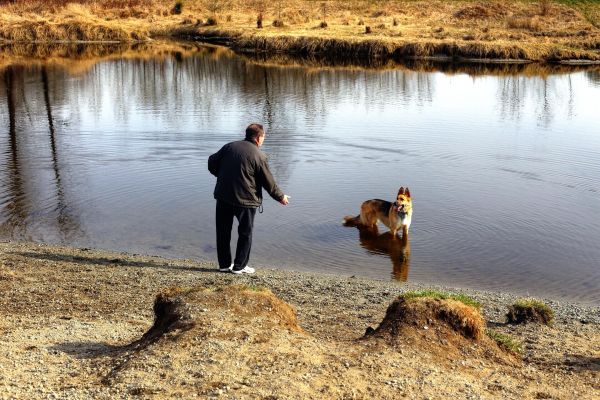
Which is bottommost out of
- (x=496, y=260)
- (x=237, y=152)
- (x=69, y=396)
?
(x=496, y=260)

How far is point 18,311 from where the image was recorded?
9.55 metres

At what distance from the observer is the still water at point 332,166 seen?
14359 mm

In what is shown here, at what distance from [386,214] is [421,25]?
4026cm

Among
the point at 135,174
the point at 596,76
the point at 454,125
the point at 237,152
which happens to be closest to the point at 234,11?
the point at 596,76

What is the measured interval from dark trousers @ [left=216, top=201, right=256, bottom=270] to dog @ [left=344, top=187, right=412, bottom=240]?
372cm

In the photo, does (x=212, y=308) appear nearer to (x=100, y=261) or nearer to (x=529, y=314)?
(x=529, y=314)

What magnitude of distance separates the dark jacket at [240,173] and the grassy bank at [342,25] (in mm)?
34620

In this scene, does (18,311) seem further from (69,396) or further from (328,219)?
(328,219)

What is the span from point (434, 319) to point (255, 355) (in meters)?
1.94

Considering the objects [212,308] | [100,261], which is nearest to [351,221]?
[100,261]

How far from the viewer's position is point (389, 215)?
1505cm

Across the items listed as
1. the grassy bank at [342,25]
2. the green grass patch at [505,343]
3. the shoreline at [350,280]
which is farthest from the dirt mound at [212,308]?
the grassy bank at [342,25]

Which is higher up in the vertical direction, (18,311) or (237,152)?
(237,152)

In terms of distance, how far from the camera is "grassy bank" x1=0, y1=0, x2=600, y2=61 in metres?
45.2
